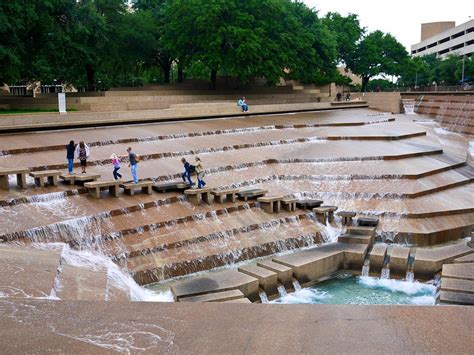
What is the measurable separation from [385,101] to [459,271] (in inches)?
1429

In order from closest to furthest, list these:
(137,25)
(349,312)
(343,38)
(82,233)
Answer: (349,312) → (82,233) → (137,25) → (343,38)

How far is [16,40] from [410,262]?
22.1 m

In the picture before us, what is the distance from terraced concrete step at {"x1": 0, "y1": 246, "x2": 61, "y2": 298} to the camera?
26.4ft

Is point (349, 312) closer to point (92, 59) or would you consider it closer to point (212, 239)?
point (212, 239)

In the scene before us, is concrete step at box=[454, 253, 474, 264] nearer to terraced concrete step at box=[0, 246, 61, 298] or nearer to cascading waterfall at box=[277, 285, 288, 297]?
cascading waterfall at box=[277, 285, 288, 297]

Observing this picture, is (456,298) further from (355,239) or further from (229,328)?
(229,328)

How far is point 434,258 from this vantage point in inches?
531

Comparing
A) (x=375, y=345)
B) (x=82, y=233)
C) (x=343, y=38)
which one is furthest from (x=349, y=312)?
(x=343, y=38)

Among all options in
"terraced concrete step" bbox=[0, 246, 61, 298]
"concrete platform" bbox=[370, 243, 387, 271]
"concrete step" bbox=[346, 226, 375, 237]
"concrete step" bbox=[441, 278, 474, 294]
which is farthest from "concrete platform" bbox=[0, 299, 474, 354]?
"concrete step" bbox=[346, 226, 375, 237]

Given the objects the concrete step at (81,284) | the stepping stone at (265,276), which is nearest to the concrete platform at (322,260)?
the stepping stone at (265,276)

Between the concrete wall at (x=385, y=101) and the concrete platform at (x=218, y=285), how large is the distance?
36.5 meters

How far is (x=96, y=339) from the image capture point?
18.6 feet

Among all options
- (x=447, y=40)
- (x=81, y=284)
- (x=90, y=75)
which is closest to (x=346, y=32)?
(x=90, y=75)

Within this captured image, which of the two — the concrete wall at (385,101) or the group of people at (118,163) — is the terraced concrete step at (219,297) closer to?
the group of people at (118,163)
